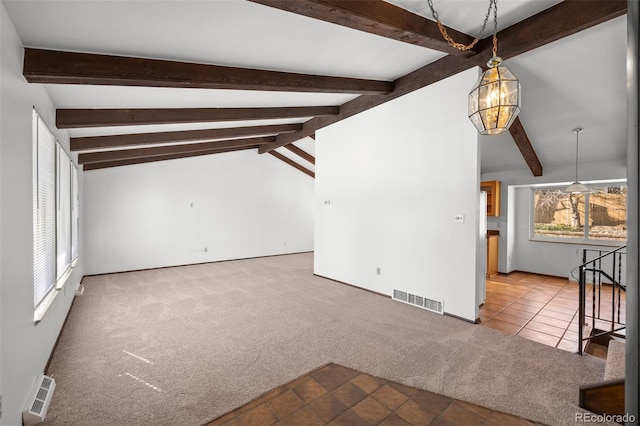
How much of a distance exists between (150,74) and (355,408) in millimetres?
3293

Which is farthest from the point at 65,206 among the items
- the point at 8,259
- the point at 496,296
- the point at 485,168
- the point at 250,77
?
the point at 485,168

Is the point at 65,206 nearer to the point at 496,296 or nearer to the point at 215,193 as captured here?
the point at 215,193

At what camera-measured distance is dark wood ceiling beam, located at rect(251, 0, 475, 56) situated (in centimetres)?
202

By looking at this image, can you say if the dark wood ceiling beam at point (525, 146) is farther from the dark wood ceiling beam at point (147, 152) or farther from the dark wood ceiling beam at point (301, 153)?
the dark wood ceiling beam at point (147, 152)

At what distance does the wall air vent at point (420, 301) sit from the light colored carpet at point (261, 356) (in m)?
0.13

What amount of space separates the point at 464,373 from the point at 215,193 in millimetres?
7097

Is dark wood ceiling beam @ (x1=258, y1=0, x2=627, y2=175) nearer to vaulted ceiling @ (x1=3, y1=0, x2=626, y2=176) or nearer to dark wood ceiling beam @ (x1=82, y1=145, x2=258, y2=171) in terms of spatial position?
vaulted ceiling @ (x1=3, y1=0, x2=626, y2=176)

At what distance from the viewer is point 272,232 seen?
915 cm

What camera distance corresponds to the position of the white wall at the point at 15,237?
1659 mm

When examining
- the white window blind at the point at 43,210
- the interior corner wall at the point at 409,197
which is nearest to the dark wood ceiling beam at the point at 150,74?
the white window blind at the point at 43,210

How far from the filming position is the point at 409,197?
4324 mm

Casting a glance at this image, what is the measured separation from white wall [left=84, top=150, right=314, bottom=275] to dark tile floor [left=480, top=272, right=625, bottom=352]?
6064 millimetres

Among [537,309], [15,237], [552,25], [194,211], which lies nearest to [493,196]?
[537,309]

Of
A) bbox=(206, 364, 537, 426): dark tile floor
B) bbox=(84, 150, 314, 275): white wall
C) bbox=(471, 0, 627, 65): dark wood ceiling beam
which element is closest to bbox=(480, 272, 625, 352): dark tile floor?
bbox=(206, 364, 537, 426): dark tile floor
